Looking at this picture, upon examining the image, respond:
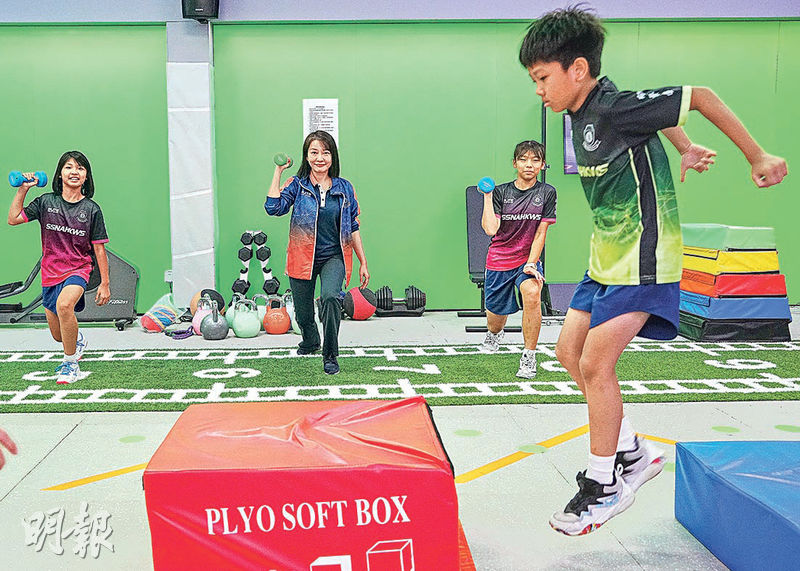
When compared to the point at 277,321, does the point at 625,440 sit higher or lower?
higher

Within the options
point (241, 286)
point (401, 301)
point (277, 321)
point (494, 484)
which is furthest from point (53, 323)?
point (401, 301)

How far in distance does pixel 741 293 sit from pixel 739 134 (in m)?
4.29

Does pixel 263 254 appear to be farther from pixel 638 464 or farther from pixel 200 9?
pixel 638 464

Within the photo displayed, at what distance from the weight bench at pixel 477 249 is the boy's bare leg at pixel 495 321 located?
1660 millimetres

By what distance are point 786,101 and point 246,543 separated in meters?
8.21

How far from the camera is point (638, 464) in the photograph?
8.46ft

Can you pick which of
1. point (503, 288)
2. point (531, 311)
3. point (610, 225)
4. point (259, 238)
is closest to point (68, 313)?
point (503, 288)

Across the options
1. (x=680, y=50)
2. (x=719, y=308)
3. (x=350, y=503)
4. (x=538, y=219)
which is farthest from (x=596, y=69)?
(x=680, y=50)

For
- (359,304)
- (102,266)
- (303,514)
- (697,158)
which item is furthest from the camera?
(359,304)

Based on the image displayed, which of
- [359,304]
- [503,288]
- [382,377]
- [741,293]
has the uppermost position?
[503,288]

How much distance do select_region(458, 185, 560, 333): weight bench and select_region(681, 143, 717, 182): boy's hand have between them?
4635mm

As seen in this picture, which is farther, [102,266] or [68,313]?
[102,266]

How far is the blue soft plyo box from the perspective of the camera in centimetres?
196

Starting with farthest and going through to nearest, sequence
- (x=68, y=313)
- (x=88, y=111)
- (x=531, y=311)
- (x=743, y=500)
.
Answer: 1. (x=88, y=111)
2. (x=531, y=311)
3. (x=68, y=313)
4. (x=743, y=500)
